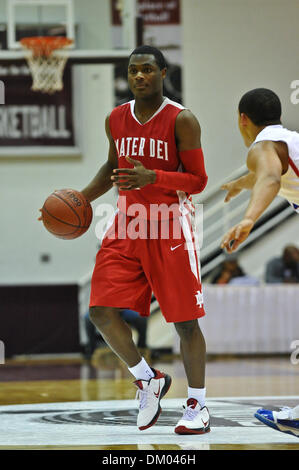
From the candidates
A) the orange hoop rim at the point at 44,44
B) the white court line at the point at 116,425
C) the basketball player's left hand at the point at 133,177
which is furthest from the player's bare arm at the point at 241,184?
the orange hoop rim at the point at 44,44

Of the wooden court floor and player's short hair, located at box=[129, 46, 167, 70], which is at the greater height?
player's short hair, located at box=[129, 46, 167, 70]

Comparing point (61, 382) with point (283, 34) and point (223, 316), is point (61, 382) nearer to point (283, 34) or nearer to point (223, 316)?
point (223, 316)

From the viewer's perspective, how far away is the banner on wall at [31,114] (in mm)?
11891

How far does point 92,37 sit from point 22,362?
4661 mm

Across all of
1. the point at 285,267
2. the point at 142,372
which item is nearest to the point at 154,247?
the point at 142,372

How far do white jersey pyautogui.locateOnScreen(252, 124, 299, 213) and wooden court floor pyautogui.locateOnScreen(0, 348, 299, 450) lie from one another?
111 centimetres

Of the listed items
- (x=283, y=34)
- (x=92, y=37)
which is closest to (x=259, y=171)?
(x=92, y=37)

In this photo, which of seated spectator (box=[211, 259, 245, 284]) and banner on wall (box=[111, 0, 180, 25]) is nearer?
seated spectator (box=[211, 259, 245, 284])

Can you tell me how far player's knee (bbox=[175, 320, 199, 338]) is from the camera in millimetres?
3996

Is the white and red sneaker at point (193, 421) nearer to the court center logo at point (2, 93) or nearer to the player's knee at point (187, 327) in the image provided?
the player's knee at point (187, 327)

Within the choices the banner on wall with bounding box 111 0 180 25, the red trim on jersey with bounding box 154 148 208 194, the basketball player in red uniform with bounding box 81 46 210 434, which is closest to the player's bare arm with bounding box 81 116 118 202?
the basketball player in red uniform with bounding box 81 46 210 434

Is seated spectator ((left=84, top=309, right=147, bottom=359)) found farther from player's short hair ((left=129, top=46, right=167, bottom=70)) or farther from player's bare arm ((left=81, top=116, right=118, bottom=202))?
player's short hair ((left=129, top=46, right=167, bottom=70))

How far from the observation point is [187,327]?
13.1 feet

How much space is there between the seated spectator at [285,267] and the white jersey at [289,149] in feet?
23.1
